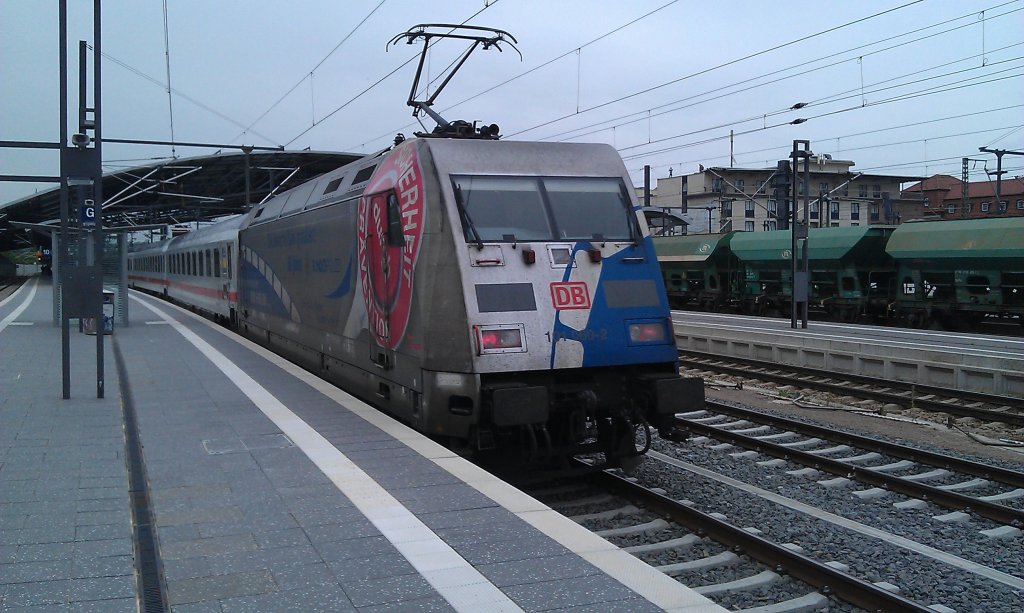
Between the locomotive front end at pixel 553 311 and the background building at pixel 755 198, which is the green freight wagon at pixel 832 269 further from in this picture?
the background building at pixel 755 198

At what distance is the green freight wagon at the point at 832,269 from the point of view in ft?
85.4

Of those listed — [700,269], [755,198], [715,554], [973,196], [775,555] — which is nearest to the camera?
[775,555]

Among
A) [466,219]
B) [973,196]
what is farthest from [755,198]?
[466,219]

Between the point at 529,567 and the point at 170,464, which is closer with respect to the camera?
the point at 529,567

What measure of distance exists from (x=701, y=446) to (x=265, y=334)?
942 cm

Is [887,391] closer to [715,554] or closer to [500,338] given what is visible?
[715,554]

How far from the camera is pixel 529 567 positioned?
14.8ft

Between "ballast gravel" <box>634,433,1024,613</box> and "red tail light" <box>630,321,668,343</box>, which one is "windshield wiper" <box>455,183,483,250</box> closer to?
"red tail light" <box>630,321,668,343</box>

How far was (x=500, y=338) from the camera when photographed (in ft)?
23.9

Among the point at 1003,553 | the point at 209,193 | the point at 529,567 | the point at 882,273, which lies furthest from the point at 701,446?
the point at 209,193

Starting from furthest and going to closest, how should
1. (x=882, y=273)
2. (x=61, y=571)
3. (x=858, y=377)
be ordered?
(x=882, y=273), (x=858, y=377), (x=61, y=571)

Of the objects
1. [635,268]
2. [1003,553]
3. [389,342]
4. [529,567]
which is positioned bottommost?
[1003,553]

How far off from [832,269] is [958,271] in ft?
14.5

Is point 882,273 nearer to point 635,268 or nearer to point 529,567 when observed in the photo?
point 635,268
